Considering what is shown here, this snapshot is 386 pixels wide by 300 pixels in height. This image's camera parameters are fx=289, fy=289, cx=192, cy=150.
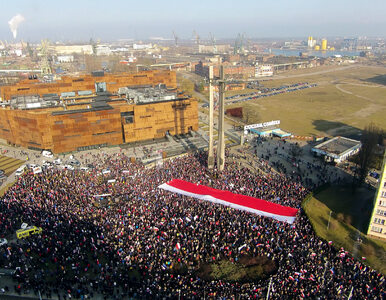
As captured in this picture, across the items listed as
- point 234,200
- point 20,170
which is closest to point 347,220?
point 234,200

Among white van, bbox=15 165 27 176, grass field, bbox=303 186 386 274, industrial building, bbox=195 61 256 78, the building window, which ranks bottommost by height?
grass field, bbox=303 186 386 274

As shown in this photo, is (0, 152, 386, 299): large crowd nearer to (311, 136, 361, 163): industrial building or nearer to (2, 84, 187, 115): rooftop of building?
(311, 136, 361, 163): industrial building

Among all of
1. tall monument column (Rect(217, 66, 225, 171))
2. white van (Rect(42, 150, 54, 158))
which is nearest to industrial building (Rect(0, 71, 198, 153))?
white van (Rect(42, 150, 54, 158))

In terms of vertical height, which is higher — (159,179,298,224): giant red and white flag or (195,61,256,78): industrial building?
(195,61,256,78): industrial building

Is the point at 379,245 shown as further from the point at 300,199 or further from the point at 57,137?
the point at 57,137

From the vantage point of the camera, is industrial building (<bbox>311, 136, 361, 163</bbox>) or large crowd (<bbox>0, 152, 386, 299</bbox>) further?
industrial building (<bbox>311, 136, 361, 163</bbox>)

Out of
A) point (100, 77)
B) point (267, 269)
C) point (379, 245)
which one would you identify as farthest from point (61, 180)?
Answer: point (100, 77)
